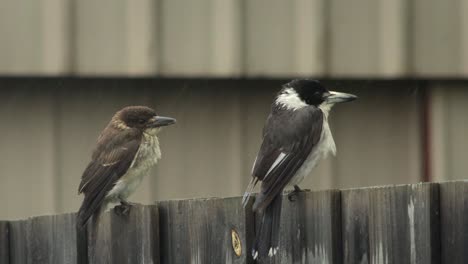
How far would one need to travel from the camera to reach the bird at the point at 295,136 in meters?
4.95

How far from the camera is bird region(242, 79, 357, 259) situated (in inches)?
195

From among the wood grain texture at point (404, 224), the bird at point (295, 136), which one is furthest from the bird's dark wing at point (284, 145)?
the wood grain texture at point (404, 224)

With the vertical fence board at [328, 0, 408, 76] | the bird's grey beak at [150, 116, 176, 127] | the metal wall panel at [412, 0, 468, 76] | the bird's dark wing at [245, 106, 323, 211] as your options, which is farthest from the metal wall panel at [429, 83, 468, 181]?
the bird's grey beak at [150, 116, 176, 127]

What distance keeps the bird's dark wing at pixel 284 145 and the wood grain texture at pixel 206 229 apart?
35 centimetres

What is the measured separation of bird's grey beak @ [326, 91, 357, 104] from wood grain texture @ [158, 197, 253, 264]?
5.02 ft

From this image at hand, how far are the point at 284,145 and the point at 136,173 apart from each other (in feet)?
3.33

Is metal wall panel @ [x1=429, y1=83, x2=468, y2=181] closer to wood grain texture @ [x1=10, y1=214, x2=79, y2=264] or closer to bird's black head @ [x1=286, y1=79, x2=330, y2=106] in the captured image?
bird's black head @ [x1=286, y1=79, x2=330, y2=106]

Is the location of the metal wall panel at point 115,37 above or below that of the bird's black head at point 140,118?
above

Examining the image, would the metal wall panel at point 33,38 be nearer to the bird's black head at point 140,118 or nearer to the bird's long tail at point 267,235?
the bird's black head at point 140,118

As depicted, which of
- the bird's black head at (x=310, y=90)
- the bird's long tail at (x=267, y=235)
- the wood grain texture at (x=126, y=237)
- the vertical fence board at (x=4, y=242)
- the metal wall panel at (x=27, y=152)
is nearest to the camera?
the bird's long tail at (x=267, y=235)

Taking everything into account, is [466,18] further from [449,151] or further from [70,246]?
[70,246]

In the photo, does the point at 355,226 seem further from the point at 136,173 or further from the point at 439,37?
the point at 136,173

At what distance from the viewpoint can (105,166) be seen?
19.4 feet

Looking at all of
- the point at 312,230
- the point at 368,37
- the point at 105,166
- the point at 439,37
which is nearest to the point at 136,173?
the point at 105,166
